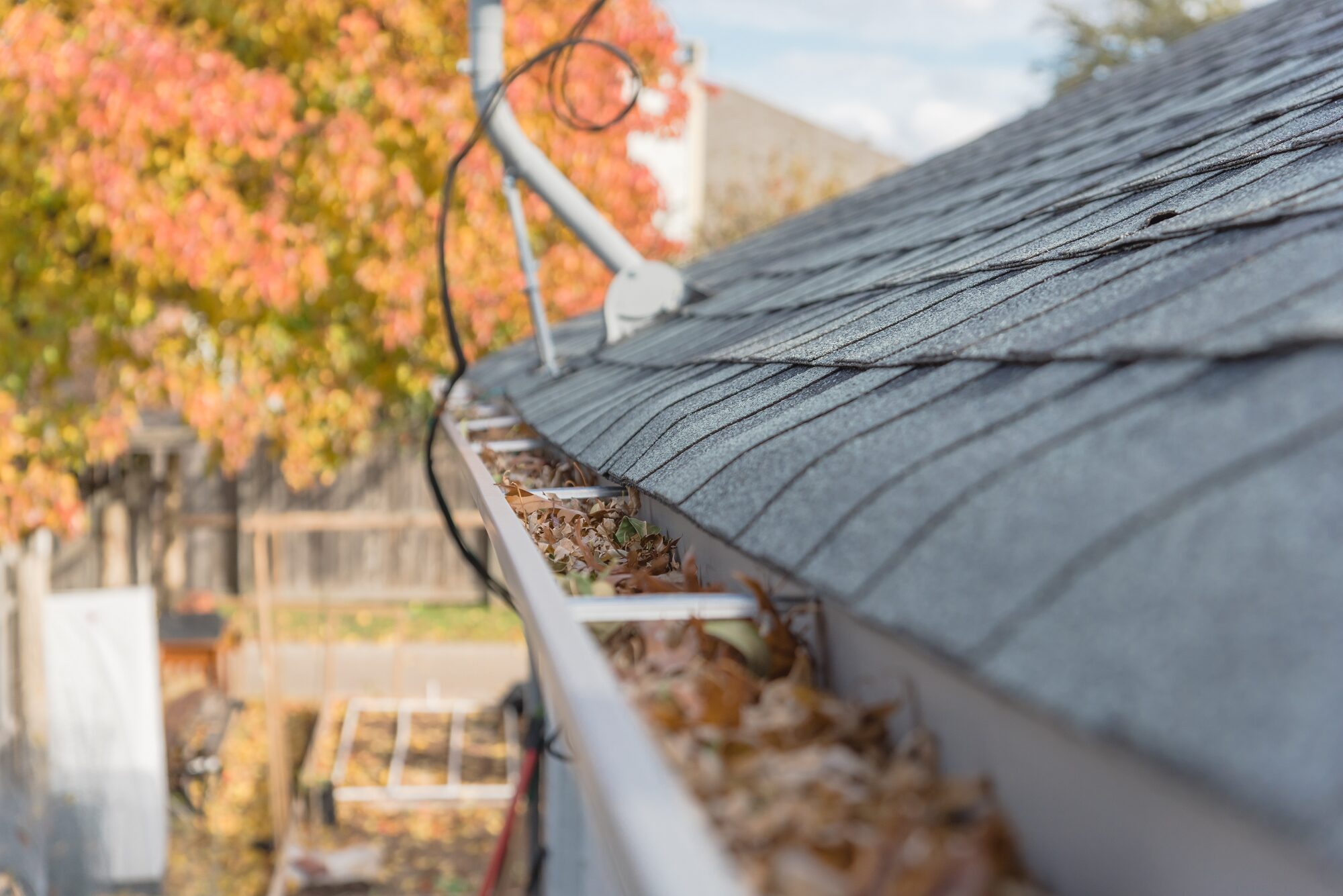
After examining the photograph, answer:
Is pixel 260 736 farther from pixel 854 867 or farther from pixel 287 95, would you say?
pixel 854 867

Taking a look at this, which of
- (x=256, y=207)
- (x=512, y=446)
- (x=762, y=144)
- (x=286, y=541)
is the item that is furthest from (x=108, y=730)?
(x=762, y=144)

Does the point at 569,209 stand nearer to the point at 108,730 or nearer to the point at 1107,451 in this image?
the point at 1107,451

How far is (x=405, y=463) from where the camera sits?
50.1ft

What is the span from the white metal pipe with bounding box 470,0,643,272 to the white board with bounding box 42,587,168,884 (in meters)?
5.64

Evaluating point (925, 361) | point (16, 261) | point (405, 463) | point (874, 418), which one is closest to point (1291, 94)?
point (925, 361)

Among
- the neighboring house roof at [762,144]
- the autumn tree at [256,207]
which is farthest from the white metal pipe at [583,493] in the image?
the neighboring house roof at [762,144]

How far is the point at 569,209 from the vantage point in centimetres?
470

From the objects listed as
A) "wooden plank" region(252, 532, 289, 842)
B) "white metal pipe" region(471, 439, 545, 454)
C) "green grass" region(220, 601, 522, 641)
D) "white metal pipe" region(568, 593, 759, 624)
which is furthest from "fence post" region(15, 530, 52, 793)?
"white metal pipe" region(568, 593, 759, 624)

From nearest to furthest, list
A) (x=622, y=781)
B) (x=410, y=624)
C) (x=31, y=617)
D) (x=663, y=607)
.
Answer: (x=622, y=781) → (x=663, y=607) → (x=31, y=617) → (x=410, y=624)

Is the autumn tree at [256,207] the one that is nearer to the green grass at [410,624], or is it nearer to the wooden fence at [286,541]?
the green grass at [410,624]

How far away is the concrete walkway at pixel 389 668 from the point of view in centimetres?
1218

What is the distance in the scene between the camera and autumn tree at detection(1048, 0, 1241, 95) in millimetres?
26484

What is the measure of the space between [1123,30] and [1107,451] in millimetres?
29327

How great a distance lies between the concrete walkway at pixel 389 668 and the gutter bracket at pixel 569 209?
24.8 feet
